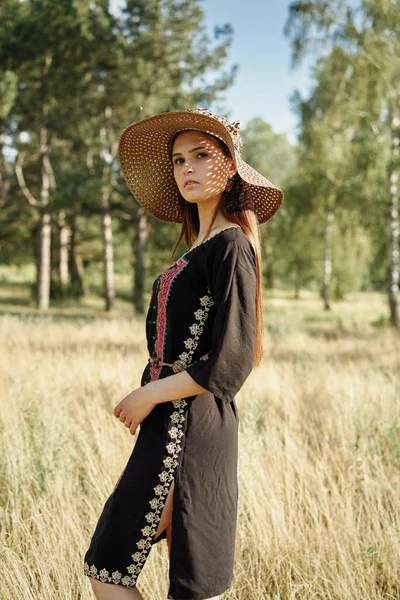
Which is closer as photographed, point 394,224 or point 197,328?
point 197,328

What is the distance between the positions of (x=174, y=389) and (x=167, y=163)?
95cm

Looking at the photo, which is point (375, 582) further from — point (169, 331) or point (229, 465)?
point (169, 331)

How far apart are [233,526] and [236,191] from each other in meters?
1.05

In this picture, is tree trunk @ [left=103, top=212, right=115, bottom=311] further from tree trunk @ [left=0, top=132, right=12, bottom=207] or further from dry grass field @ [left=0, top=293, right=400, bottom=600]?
dry grass field @ [left=0, top=293, right=400, bottom=600]

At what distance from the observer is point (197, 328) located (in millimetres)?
1616

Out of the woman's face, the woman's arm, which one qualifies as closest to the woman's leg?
the woman's arm

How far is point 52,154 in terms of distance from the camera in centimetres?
2158

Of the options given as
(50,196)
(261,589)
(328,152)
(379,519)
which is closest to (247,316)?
(261,589)

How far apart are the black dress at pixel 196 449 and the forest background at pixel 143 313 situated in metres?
0.80

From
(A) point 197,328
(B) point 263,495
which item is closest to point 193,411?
(A) point 197,328

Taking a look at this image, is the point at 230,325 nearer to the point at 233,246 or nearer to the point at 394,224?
the point at 233,246

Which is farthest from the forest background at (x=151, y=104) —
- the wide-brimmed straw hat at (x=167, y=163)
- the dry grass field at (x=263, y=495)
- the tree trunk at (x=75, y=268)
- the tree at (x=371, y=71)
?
the wide-brimmed straw hat at (x=167, y=163)

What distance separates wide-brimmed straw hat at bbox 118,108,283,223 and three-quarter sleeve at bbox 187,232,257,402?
0.33 metres

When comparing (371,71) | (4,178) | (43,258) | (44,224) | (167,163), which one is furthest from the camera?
(4,178)
